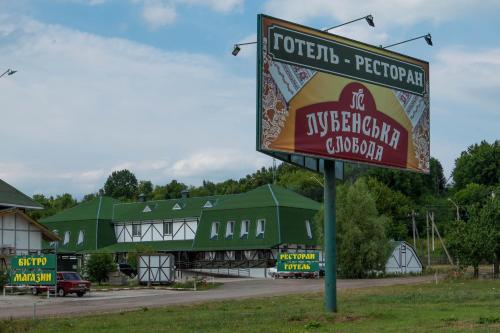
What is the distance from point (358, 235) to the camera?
58.0 meters

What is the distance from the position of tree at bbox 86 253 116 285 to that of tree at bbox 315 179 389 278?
17426mm

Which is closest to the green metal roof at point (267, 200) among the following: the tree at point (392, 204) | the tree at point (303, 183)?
the tree at point (392, 204)

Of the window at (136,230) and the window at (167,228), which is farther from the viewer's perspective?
the window at (136,230)

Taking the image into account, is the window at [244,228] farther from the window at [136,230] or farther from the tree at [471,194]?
the tree at [471,194]

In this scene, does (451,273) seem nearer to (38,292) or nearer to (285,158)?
(38,292)

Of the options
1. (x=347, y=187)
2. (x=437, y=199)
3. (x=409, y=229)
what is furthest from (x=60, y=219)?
(x=437, y=199)

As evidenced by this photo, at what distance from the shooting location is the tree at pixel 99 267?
51.4 meters

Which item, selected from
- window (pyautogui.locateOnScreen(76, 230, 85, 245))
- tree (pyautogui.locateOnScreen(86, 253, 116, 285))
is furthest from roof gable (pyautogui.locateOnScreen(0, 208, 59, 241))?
window (pyautogui.locateOnScreen(76, 230, 85, 245))

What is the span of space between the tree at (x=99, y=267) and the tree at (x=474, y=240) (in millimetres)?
22592

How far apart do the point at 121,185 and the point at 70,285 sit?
366ft

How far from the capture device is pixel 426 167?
1006 inches

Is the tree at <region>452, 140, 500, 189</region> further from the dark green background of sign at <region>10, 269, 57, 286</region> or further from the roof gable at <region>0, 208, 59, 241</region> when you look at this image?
the dark green background of sign at <region>10, 269, 57, 286</region>

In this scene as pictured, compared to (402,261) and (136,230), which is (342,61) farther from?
(136,230)

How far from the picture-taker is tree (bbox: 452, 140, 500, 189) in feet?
352
